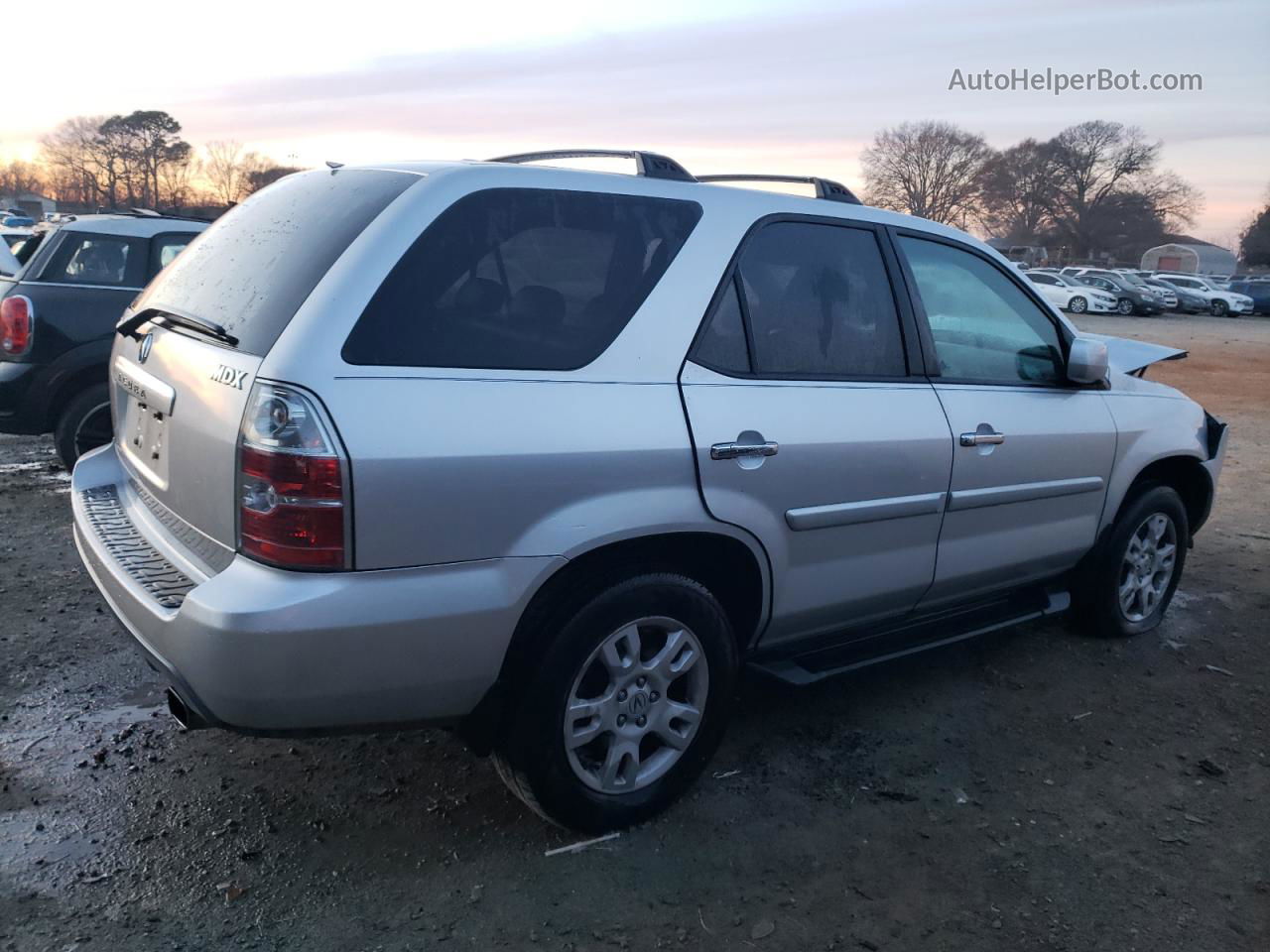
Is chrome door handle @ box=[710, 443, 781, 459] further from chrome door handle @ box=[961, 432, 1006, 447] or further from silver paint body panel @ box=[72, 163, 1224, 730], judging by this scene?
chrome door handle @ box=[961, 432, 1006, 447]

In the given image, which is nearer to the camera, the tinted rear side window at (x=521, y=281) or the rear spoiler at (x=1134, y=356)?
the tinted rear side window at (x=521, y=281)

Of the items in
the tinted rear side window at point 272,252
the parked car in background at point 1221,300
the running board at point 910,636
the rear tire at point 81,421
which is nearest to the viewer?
the tinted rear side window at point 272,252

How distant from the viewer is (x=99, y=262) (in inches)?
271

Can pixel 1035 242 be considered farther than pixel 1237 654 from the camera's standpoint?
Yes

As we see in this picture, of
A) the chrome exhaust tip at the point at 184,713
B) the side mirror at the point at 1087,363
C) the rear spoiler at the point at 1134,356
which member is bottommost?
the chrome exhaust tip at the point at 184,713

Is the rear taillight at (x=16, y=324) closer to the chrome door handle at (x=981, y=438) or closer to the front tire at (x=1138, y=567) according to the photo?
the chrome door handle at (x=981, y=438)

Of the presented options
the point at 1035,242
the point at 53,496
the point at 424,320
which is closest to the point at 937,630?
the point at 424,320

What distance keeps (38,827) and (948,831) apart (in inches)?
104

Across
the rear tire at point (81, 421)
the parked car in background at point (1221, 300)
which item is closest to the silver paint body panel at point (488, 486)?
the rear tire at point (81, 421)

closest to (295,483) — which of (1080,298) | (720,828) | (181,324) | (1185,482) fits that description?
(181,324)

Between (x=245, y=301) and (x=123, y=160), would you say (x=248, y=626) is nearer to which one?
(x=245, y=301)

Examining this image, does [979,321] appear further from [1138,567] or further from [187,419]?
[187,419]

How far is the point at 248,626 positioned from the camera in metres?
2.43

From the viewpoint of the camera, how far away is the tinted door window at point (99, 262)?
6.74 meters
